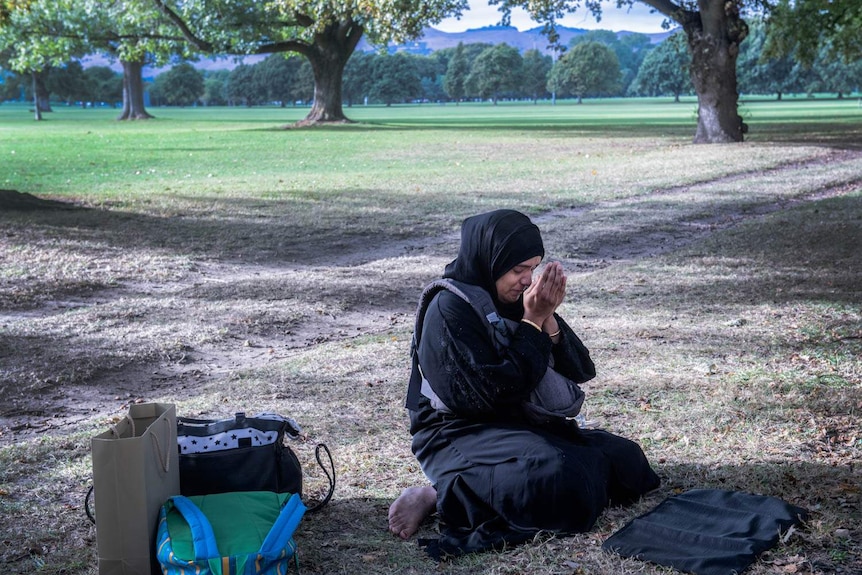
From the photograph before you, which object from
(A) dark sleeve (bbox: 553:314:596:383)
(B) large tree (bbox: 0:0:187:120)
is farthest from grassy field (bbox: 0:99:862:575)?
(B) large tree (bbox: 0:0:187:120)

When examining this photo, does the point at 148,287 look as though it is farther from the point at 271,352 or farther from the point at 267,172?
the point at 267,172

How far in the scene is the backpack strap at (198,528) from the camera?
325 cm

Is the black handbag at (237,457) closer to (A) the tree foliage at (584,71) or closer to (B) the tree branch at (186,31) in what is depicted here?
(B) the tree branch at (186,31)

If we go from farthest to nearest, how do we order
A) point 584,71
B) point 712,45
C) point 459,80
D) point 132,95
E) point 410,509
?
point 459,80
point 584,71
point 132,95
point 712,45
point 410,509

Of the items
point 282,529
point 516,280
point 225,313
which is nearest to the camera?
point 282,529

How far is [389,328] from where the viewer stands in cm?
775

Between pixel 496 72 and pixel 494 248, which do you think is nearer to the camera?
pixel 494 248

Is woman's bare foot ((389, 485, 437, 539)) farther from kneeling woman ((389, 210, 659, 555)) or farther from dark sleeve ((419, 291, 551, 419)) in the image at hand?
dark sleeve ((419, 291, 551, 419))

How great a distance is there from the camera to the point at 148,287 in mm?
9242

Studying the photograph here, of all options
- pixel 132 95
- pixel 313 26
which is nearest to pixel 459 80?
pixel 132 95

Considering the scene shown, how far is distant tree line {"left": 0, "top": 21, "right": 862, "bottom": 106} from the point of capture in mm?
98375

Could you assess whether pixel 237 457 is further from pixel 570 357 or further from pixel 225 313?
pixel 225 313

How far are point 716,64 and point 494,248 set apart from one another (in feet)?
77.7

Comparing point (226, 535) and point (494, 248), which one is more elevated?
point (494, 248)
